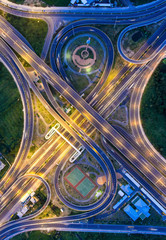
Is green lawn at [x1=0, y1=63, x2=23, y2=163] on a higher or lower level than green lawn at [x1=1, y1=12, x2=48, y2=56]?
lower

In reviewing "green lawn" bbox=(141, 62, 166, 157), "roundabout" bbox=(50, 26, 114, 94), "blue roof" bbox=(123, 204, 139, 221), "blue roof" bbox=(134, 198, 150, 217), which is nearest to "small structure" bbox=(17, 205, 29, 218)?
"blue roof" bbox=(123, 204, 139, 221)

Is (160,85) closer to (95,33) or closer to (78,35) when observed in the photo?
(95,33)

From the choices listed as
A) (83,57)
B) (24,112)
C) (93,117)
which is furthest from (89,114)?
(24,112)

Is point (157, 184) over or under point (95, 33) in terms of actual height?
under

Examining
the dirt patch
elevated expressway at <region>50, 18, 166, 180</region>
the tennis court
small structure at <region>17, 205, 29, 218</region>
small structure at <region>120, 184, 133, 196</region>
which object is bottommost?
small structure at <region>120, 184, 133, 196</region>

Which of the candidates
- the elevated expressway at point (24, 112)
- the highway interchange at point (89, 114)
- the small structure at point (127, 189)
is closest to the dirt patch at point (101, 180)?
the highway interchange at point (89, 114)

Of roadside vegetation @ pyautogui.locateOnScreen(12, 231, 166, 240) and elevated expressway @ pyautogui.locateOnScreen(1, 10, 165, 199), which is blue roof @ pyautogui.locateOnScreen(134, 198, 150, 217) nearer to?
elevated expressway @ pyautogui.locateOnScreen(1, 10, 165, 199)

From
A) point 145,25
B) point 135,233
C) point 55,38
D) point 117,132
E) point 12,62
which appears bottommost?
point 135,233

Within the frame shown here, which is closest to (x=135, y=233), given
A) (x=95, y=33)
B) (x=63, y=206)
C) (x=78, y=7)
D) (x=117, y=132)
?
(x=63, y=206)
